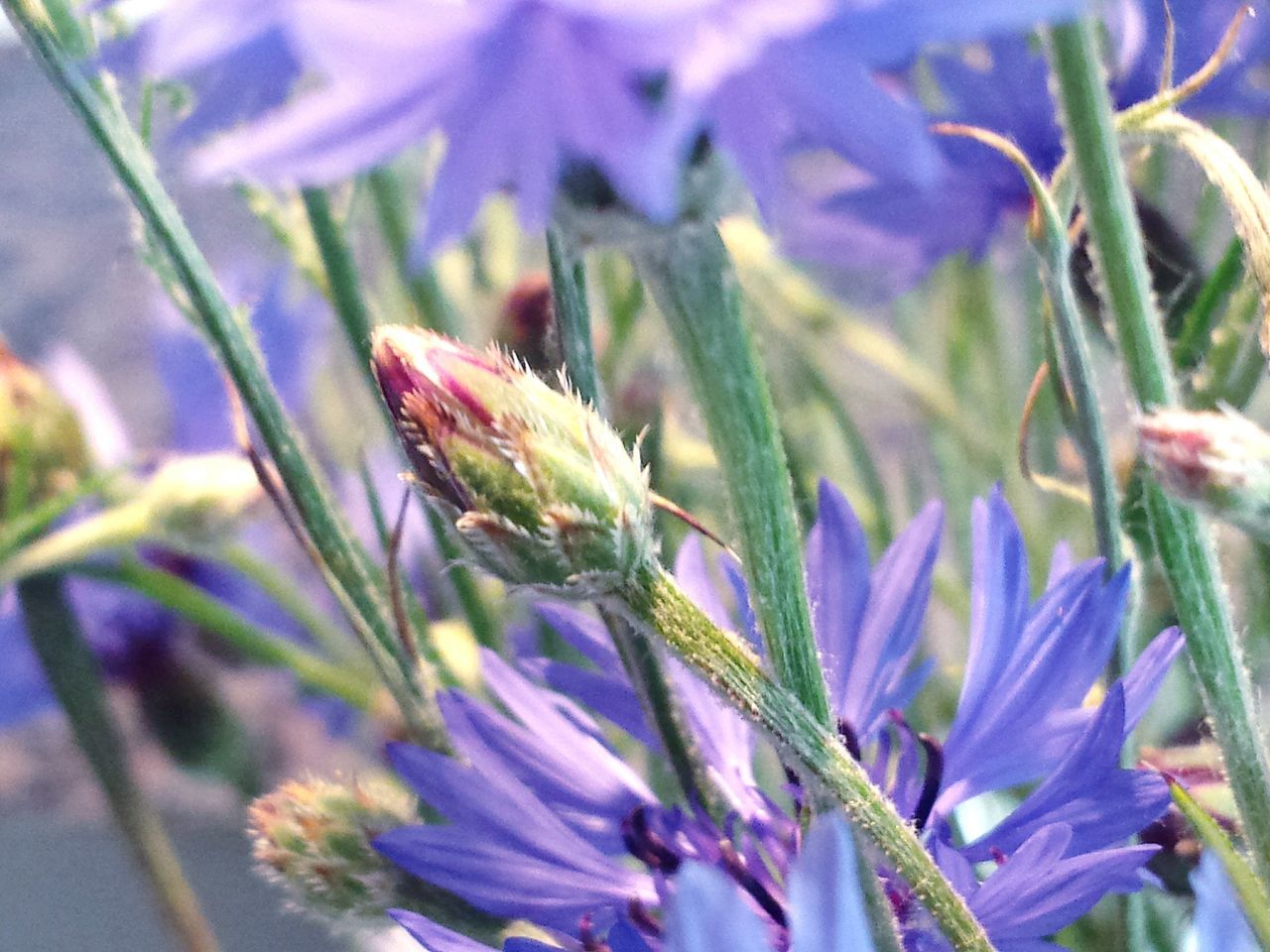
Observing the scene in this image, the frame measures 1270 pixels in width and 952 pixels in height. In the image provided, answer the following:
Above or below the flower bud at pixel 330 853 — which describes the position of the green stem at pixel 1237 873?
below

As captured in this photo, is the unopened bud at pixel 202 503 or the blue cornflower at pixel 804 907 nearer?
the blue cornflower at pixel 804 907

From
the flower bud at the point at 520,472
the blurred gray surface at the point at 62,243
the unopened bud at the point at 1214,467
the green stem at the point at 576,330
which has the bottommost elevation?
the unopened bud at the point at 1214,467

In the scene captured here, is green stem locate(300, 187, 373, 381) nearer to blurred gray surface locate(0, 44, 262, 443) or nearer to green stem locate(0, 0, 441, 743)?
green stem locate(0, 0, 441, 743)

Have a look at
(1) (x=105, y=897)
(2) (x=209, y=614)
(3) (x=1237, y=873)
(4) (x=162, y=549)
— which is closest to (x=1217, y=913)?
(3) (x=1237, y=873)

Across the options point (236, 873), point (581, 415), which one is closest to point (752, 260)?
point (581, 415)

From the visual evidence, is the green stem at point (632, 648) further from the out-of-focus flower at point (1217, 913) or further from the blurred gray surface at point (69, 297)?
the blurred gray surface at point (69, 297)

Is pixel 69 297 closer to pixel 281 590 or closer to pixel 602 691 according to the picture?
pixel 281 590

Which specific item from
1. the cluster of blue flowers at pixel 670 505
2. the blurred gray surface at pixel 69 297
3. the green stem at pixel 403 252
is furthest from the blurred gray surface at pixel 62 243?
the cluster of blue flowers at pixel 670 505
